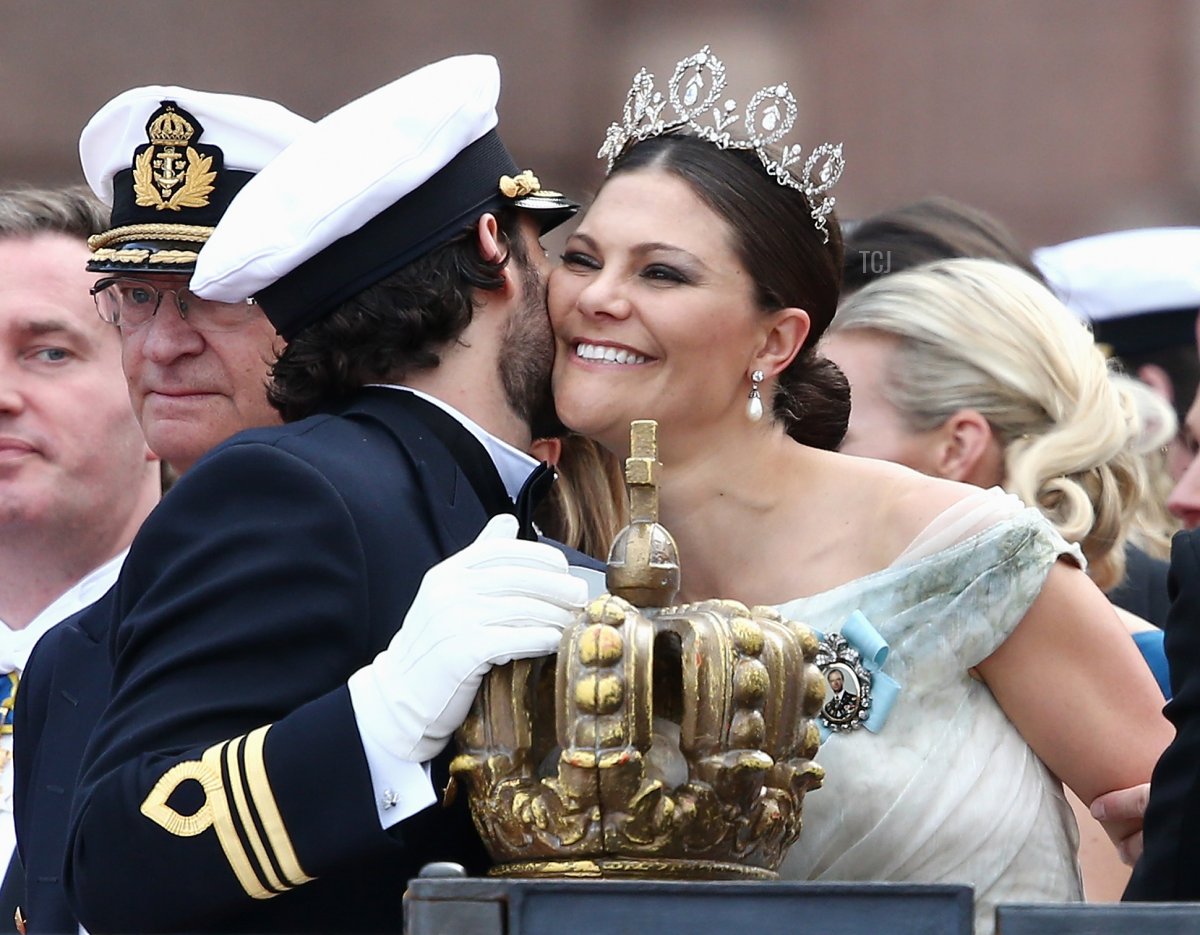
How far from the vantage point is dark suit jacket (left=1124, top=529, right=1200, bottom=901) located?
2898 mm

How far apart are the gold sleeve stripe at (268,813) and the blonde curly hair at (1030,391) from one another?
85.1 inches

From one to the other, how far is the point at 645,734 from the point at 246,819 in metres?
0.51

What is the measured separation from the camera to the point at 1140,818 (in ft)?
→ 12.0

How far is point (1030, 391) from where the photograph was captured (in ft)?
15.5

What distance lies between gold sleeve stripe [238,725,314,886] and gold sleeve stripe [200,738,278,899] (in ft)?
0.10

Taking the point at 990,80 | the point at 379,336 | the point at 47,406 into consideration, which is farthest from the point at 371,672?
the point at 990,80

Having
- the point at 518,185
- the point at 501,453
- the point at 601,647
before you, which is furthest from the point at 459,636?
the point at 518,185

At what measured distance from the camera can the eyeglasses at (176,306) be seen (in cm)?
415

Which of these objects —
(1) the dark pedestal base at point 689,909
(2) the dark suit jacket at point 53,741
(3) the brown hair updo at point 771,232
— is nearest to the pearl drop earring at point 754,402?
(3) the brown hair updo at point 771,232

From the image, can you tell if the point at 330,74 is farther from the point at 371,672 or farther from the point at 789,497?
the point at 371,672

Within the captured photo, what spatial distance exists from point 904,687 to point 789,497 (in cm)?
39

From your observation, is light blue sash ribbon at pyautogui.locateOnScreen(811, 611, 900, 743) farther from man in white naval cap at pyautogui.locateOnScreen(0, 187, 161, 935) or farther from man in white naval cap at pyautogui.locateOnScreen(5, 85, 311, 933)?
man in white naval cap at pyautogui.locateOnScreen(0, 187, 161, 935)

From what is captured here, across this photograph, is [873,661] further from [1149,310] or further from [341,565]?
[1149,310]

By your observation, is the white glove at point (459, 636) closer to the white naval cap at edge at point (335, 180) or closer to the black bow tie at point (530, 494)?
the black bow tie at point (530, 494)
